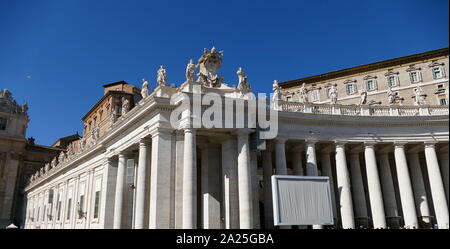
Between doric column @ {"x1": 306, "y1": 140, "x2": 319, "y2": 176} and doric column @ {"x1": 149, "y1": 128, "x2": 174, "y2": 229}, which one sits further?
doric column @ {"x1": 306, "y1": 140, "x2": 319, "y2": 176}

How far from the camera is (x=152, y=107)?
26.3m

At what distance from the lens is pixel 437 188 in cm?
3003

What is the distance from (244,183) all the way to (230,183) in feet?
5.00

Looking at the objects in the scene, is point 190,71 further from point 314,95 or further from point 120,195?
point 314,95

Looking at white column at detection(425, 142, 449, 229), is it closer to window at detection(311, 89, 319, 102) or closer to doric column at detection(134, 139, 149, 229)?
doric column at detection(134, 139, 149, 229)

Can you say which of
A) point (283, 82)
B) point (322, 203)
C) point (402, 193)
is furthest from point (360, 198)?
point (283, 82)

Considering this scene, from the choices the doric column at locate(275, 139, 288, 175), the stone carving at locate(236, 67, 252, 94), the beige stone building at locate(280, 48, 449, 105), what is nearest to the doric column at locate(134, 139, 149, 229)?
the stone carving at locate(236, 67, 252, 94)

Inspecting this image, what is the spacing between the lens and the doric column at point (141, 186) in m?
26.4

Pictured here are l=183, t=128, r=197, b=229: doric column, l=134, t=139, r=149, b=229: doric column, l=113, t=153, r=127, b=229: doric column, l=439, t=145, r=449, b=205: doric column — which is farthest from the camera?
l=113, t=153, r=127, b=229: doric column

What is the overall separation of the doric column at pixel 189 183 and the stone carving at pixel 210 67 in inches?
206

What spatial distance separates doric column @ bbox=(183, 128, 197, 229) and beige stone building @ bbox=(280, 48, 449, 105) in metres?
33.0

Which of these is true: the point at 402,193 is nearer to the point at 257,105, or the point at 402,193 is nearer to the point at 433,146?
the point at 433,146

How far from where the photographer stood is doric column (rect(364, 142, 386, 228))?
29627 millimetres
